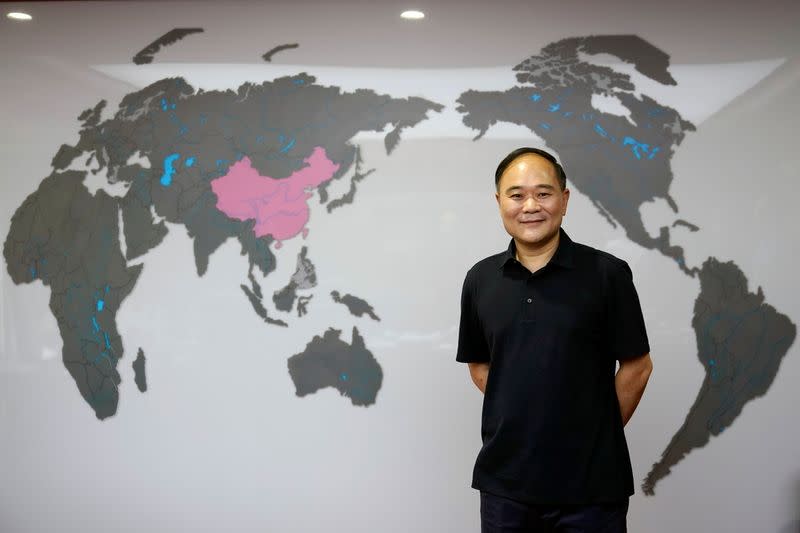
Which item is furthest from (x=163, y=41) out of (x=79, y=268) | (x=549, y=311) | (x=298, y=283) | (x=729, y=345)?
(x=729, y=345)

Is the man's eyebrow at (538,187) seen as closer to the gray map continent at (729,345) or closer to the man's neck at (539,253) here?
the man's neck at (539,253)

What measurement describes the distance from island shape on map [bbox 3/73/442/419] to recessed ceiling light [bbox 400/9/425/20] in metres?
0.34

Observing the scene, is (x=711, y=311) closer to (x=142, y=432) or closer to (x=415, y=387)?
(x=415, y=387)

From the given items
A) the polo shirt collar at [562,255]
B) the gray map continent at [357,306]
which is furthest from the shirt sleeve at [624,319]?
the gray map continent at [357,306]

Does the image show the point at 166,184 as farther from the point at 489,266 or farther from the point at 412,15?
the point at 489,266

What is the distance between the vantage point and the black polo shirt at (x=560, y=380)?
1.67m

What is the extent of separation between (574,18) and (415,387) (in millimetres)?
1592

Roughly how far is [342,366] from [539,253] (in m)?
1.21

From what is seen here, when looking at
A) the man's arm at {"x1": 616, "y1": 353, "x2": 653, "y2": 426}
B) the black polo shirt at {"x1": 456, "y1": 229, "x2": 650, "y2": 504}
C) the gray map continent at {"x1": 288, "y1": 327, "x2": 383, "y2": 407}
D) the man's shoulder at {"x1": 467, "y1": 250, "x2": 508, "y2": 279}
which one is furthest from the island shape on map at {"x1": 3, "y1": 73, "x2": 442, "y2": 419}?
the man's arm at {"x1": 616, "y1": 353, "x2": 653, "y2": 426}

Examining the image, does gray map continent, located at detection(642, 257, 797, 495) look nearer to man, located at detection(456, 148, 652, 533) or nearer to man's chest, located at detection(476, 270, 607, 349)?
man, located at detection(456, 148, 652, 533)

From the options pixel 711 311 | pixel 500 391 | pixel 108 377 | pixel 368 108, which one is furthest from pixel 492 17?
pixel 108 377

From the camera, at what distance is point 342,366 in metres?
2.81

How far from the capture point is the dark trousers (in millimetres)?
1668

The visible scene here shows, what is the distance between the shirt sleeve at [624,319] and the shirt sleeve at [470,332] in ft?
1.22
